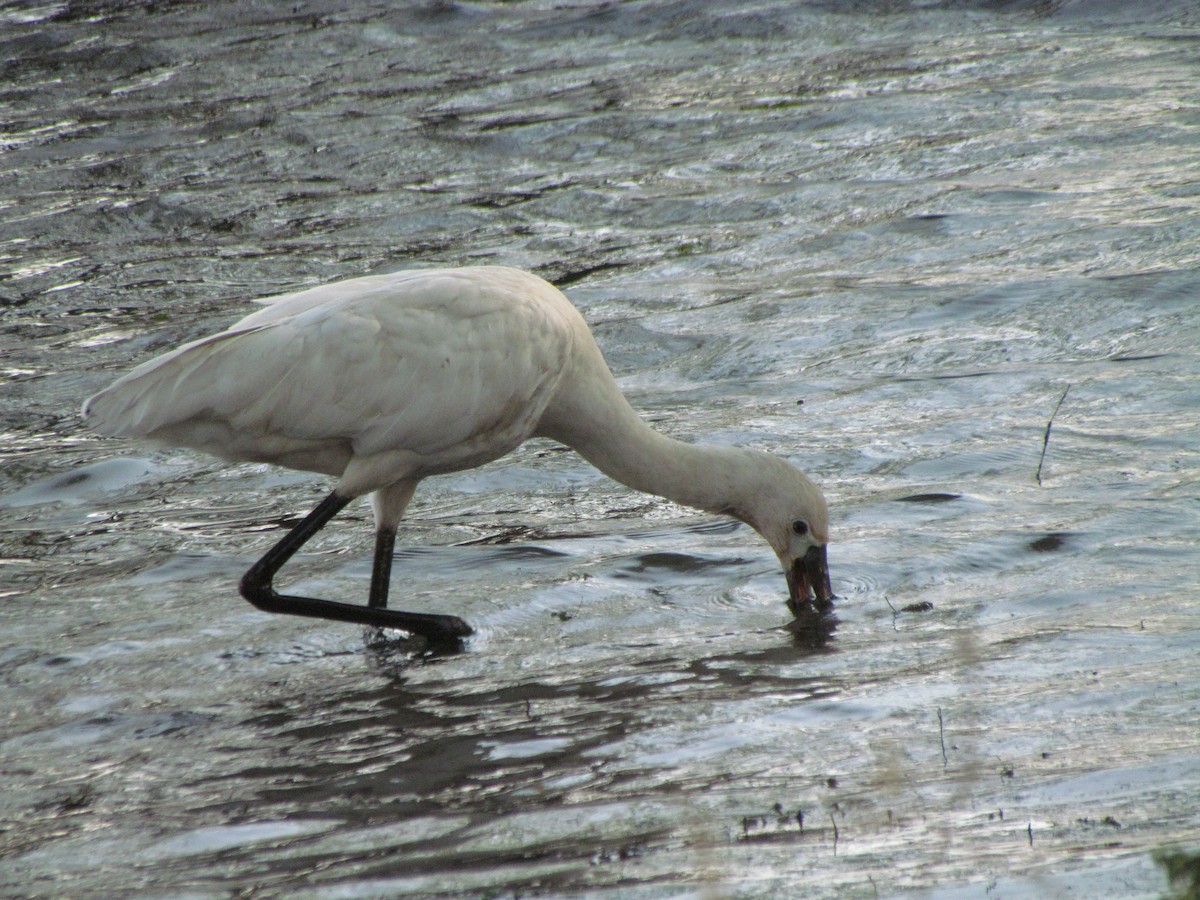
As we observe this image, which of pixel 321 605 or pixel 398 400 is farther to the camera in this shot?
pixel 321 605

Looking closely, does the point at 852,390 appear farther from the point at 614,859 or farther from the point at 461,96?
the point at 461,96

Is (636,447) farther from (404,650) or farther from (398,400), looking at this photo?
(404,650)

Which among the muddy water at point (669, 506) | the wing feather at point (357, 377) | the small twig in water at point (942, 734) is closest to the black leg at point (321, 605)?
the muddy water at point (669, 506)

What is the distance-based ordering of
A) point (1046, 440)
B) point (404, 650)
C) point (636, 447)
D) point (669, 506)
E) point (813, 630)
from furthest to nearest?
point (669, 506) → point (1046, 440) → point (636, 447) → point (404, 650) → point (813, 630)

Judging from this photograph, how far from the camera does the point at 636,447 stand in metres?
6.59

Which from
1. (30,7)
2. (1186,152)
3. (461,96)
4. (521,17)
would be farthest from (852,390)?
(30,7)

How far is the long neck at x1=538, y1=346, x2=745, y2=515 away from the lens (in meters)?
6.54

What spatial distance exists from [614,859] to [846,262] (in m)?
7.78

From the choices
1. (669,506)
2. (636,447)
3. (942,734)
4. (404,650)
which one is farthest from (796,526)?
(942,734)

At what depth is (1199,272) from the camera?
32.4 feet

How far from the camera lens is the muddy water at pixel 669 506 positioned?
412cm

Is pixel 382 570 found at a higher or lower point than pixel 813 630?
higher

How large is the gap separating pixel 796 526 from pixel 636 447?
0.69 meters

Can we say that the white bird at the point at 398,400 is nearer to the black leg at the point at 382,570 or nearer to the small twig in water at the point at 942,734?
the black leg at the point at 382,570
